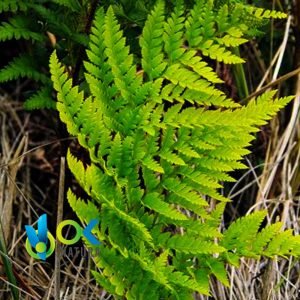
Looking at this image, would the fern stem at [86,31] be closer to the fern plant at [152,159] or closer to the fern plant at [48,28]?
the fern plant at [48,28]

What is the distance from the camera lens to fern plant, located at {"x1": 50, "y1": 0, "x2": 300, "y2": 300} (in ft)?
3.64

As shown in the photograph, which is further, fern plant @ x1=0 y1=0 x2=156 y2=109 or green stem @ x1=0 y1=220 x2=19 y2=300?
fern plant @ x1=0 y1=0 x2=156 y2=109

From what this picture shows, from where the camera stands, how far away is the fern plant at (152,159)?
1.11 m

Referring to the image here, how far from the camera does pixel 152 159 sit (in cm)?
113

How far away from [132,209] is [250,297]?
→ 41 centimetres

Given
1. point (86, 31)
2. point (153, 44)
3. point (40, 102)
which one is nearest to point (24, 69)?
point (40, 102)

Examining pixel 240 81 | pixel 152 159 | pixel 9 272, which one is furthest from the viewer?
pixel 240 81

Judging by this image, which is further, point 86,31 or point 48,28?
point 48,28

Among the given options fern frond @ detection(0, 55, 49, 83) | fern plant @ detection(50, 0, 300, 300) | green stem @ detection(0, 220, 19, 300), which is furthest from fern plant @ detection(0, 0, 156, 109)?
green stem @ detection(0, 220, 19, 300)

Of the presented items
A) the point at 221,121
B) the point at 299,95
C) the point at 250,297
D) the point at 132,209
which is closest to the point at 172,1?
the point at 221,121

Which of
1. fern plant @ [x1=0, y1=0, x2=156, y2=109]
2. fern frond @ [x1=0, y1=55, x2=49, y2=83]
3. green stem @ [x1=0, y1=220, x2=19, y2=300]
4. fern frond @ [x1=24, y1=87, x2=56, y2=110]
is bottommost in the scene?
green stem @ [x1=0, y1=220, x2=19, y2=300]

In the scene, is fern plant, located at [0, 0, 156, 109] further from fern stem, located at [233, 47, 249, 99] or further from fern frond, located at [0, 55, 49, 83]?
fern stem, located at [233, 47, 249, 99]

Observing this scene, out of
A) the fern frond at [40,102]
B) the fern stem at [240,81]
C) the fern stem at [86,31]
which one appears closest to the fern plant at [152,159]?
the fern stem at [86,31]

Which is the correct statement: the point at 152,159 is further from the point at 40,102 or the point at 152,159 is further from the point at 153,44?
the point at 40,102
